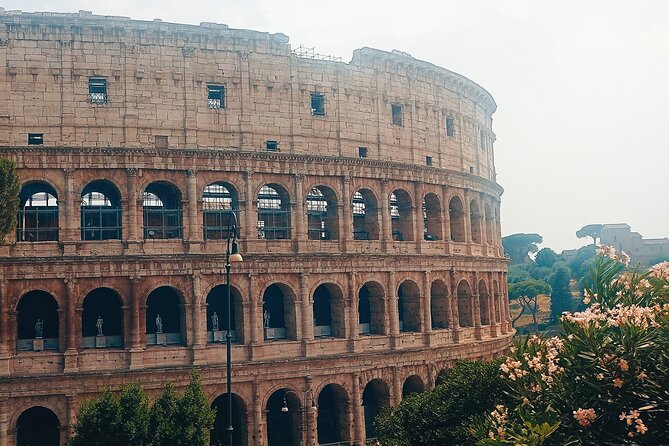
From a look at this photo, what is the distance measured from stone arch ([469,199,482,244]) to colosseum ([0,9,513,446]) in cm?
477

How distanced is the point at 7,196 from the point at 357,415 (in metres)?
17.1

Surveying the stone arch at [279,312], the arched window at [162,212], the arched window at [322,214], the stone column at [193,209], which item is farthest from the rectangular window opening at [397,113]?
the arched window at [162,212]

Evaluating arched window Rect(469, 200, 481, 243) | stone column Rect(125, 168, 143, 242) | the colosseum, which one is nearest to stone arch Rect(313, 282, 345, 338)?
the colosseum

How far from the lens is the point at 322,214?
35.4 metres

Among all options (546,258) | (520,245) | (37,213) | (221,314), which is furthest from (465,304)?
(520,245)

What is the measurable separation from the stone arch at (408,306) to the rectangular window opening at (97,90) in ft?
53.6

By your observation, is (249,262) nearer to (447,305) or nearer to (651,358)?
(447,305)

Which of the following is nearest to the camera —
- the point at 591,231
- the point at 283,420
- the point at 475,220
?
the point at 283,420

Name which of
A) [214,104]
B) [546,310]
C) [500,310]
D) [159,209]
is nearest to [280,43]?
[214,104]

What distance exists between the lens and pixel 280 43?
32.4 metres

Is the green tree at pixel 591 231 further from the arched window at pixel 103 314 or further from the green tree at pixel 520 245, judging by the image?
the arched window at pixel 103 314

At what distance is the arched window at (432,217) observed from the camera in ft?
121

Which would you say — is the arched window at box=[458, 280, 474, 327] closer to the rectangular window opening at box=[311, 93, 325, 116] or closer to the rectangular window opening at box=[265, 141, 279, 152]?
the rectangular window opening at box=[311, 93, 325, 116]

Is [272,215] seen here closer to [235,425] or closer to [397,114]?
[397,114]
